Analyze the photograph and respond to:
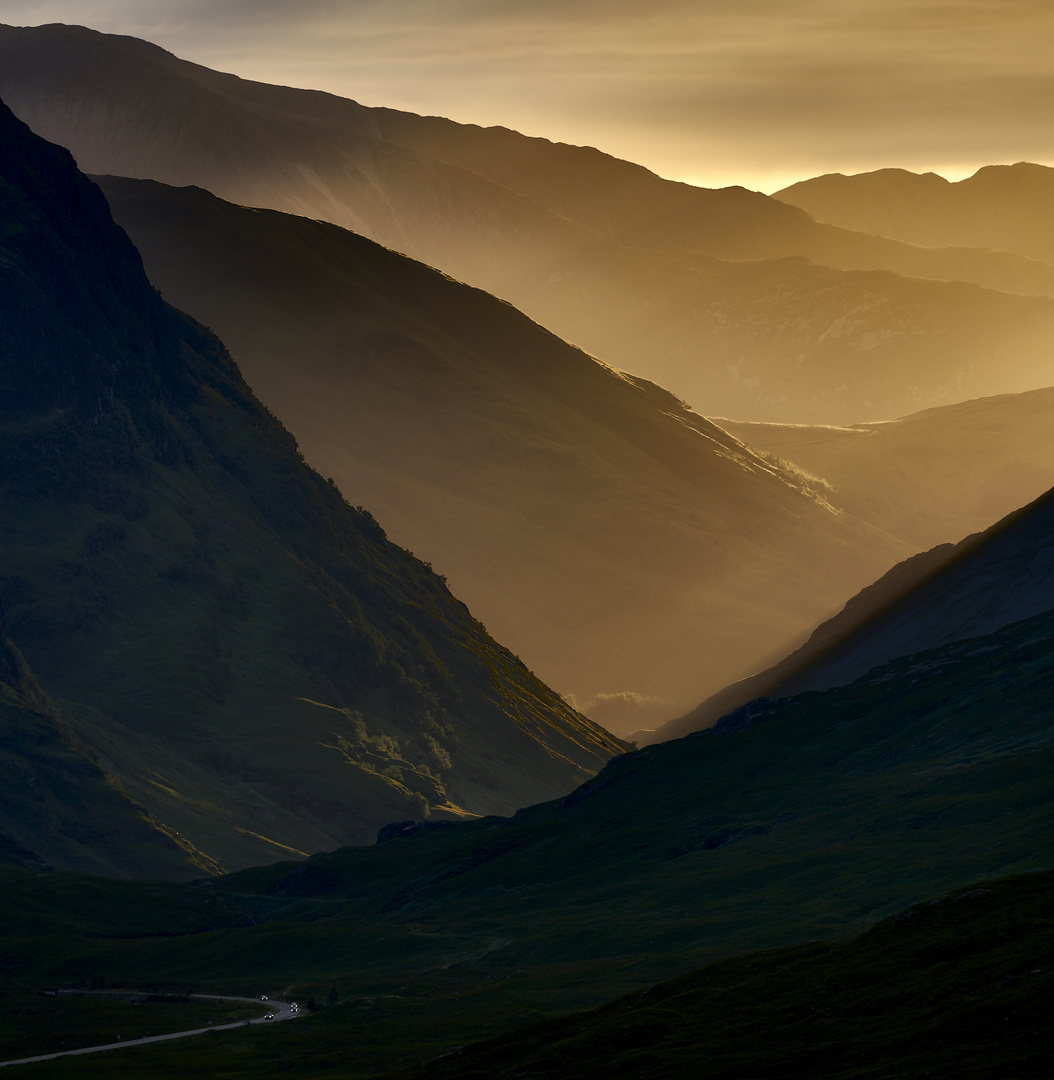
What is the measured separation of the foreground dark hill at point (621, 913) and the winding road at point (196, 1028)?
3485 mm

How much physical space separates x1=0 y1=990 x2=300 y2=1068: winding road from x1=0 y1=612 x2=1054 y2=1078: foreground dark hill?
11.4 ft

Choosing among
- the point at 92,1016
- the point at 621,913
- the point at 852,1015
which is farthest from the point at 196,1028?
the point at 852,1015

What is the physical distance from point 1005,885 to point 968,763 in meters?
84.2

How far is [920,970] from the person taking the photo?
2891 inches

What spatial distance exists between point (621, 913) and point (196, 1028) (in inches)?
1734

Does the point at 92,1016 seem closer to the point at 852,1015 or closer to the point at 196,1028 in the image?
the point at 196,1028

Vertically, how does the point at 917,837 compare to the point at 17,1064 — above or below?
above

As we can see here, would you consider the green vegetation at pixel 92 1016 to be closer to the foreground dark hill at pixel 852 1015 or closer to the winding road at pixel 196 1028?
the winding road at pixel 196 1028

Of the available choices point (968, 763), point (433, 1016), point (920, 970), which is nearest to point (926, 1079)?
point (920, 970)

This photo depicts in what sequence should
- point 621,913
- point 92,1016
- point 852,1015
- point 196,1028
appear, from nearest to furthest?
1. point 852,1015
2. point 196,1028
3. point 92,1016
4. point 621,913

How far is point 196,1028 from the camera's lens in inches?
4958

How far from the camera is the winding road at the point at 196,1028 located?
11225 cm

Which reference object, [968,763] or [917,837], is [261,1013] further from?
[968,763]

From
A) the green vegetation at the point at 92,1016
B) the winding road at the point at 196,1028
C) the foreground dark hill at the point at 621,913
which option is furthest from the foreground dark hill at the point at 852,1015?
the green vegetation at the point at 92,1016
